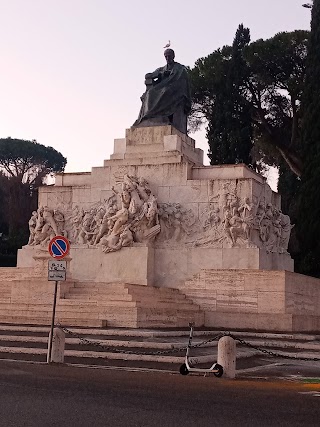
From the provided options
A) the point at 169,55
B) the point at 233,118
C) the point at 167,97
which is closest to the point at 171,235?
the point at 167,97

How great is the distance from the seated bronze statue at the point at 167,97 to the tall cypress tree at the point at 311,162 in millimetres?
8370

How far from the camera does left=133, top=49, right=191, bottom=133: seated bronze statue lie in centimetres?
2423

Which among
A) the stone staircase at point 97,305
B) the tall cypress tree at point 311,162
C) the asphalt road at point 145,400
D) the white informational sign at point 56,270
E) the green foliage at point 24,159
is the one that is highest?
the green foliage at point 24,159

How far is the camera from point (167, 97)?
2433 centimetres

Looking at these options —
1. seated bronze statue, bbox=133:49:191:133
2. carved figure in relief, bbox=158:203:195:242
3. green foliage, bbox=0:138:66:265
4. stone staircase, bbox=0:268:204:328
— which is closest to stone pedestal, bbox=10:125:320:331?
carved figure in relief, bbox=158:203:195:242

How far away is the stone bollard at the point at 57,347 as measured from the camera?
1134 centimetres

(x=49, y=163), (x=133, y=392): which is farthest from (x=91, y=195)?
(x=49, y=163)

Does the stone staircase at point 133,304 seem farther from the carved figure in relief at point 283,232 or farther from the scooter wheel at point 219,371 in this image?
the scooter wheel at point 219,371

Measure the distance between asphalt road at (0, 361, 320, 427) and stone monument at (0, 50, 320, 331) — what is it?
7.94m

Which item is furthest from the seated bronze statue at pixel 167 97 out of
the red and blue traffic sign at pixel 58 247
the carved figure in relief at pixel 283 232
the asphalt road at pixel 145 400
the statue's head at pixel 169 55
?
the asphalt road at pixel 145 400

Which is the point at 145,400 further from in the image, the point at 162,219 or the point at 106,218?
the point at 106,218

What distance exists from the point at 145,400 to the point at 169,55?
18954 millimetres

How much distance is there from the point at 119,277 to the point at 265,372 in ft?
36.1

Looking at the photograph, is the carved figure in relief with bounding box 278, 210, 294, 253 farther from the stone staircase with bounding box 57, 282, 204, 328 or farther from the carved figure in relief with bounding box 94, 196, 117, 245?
the carved figure in relief with bounding box 94, 196, 117, 245
